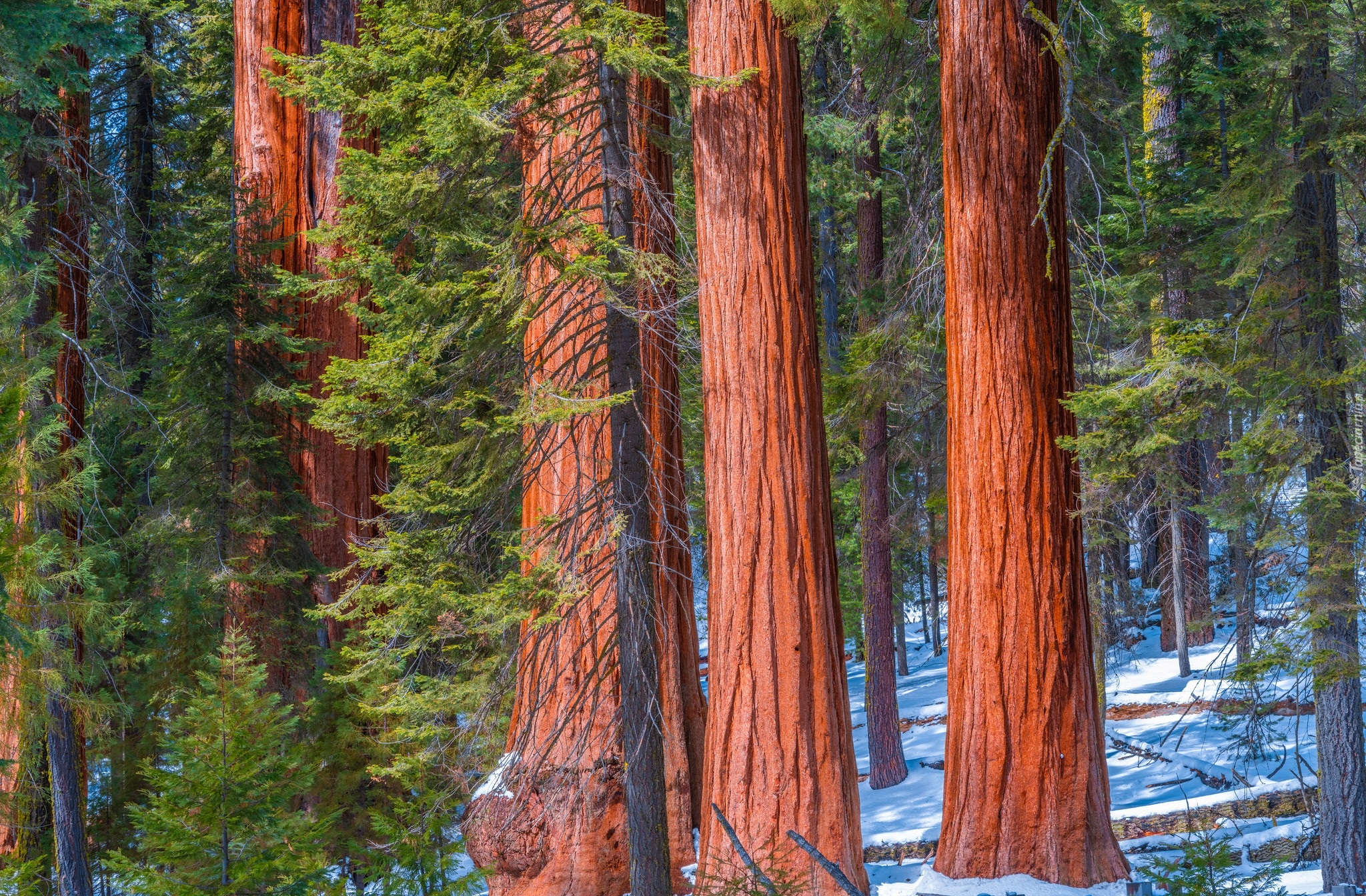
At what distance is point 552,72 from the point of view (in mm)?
5914

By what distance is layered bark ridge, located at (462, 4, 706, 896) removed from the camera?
7039 millimetres

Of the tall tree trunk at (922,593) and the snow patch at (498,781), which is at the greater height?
the snow patch at (498,781)

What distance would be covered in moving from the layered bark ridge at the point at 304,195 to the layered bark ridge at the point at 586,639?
3.82m

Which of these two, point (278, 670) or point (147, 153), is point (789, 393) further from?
point (147, 153)

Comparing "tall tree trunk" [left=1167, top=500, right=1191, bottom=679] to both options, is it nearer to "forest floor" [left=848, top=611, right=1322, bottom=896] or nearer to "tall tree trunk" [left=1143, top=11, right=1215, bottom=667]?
"tall tree trunk" [left=1143, top=11, right=1215, bottom=667]

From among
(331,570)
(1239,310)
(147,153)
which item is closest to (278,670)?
(331,570)

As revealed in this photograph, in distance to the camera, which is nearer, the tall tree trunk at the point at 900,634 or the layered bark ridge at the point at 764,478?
the layered bark ridge at the point at 764,478

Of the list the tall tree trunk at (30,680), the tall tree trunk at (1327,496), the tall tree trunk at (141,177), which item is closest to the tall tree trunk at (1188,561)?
the tall tree trunk at (1327,496)

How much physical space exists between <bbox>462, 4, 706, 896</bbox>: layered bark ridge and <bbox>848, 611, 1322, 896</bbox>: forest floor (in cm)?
203

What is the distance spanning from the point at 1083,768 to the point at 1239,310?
5769mm

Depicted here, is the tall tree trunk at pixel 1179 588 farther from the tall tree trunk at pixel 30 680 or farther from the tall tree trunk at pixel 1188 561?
the tall tree trunk at pixel 30 680

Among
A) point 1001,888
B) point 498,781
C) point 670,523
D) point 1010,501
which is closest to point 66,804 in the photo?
point 498,781

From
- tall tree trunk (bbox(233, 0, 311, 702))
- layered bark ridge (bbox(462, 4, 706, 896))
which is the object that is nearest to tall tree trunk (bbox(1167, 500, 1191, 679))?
layered bark ridge (bbox(462, 4, 706, 896))

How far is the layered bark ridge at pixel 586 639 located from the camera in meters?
7.04
